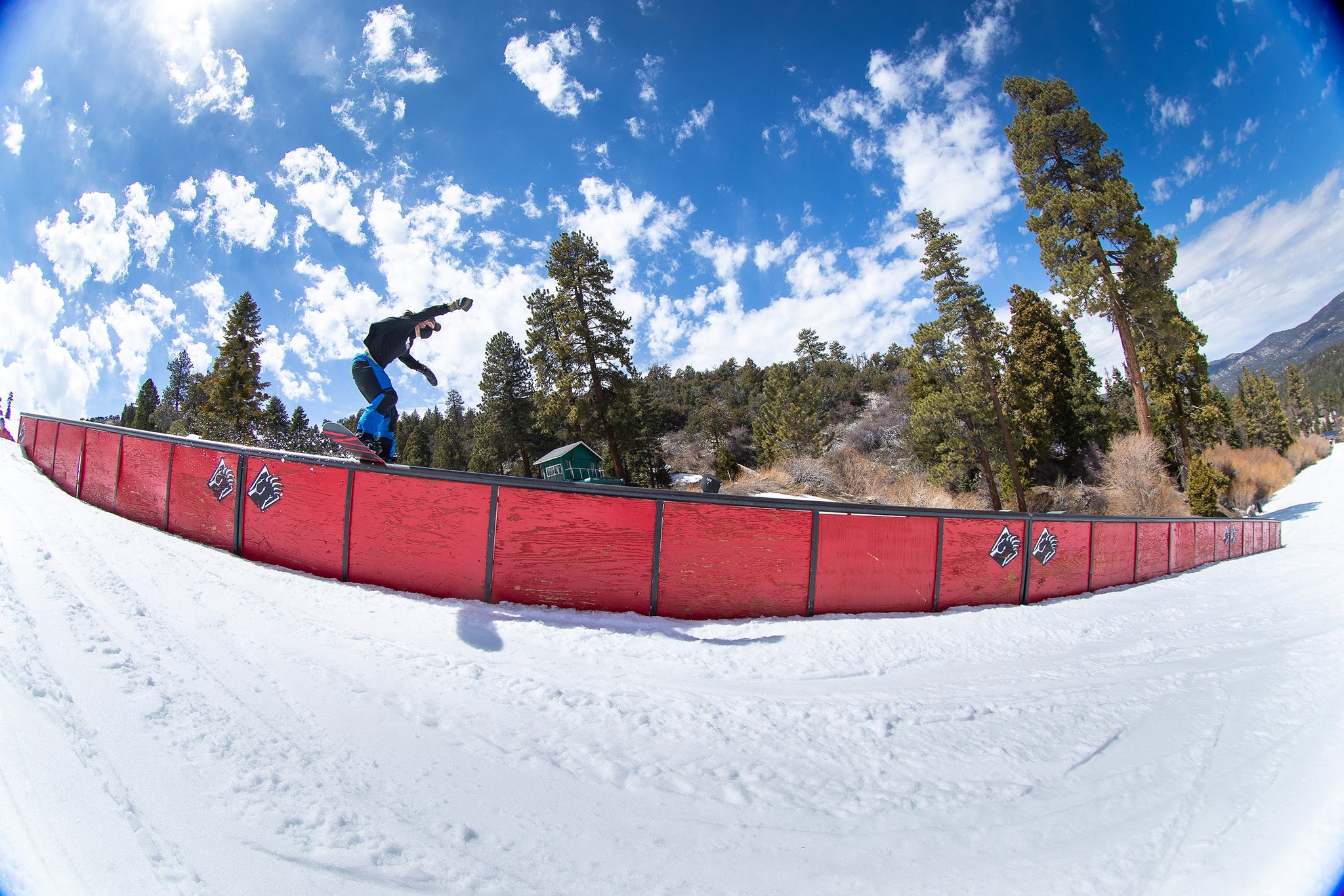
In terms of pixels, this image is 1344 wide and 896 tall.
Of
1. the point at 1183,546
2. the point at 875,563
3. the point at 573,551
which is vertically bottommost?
the point at 1183,546

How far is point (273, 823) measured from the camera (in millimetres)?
1667

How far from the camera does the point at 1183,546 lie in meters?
12.4

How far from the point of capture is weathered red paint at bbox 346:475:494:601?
15.0 feet

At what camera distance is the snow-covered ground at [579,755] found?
1.67m

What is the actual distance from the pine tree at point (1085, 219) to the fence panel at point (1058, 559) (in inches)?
715

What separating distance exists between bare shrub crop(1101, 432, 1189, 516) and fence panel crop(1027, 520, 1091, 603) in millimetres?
16646

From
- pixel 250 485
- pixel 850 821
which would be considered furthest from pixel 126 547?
pixel 850 821

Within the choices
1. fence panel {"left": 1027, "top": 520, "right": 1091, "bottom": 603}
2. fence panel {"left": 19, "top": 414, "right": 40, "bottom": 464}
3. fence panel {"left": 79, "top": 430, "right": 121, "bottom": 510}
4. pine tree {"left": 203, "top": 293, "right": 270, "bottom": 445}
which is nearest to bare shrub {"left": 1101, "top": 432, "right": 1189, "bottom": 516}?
fence panel {"left": 1027, "top": 520, "right": 1091, "bottom": 603}

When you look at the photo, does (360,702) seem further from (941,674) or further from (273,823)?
(941,674)

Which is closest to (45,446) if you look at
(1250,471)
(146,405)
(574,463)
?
(574,463)

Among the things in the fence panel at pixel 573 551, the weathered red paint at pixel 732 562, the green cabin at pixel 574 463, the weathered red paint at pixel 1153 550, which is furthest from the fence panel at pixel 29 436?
the green cabin at pixel 574 463

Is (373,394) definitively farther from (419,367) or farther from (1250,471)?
(1250,471)

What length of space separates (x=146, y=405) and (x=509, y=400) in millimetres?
82241

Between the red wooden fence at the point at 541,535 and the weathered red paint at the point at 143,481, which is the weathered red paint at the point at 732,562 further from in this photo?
the weathered red paint at the point at 143,481
